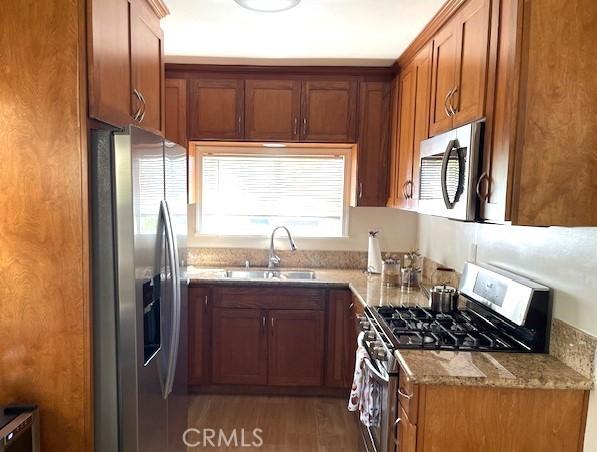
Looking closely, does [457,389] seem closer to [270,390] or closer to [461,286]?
[461,286]

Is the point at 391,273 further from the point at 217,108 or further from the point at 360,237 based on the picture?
the point at 217,108

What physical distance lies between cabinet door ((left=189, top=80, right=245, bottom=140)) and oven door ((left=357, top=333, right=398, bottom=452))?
1941mm

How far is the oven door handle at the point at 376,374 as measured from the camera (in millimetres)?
1896

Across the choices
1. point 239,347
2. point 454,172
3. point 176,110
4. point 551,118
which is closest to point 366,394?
point 454,172

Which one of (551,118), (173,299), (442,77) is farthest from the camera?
(442,77)

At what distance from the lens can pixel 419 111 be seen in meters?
2.71

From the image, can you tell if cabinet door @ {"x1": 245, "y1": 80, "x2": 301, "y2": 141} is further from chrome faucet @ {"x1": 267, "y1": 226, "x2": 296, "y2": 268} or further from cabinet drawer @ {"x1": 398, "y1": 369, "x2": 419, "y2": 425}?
cabinet drawer @ {"x1": 398, "y1": 369, "x2": 419, "y2": 425}

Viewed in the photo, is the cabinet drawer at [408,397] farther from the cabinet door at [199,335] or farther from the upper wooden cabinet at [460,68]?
the cabinet door at [199,335]

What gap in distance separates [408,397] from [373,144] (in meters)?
2.15

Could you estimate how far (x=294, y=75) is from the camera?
11.0ft

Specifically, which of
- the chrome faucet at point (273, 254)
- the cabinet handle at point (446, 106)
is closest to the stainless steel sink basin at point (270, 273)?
the chrome faucet at point (273, 254)

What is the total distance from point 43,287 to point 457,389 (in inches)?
58.1

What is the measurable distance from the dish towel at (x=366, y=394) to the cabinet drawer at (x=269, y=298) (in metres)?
0.92

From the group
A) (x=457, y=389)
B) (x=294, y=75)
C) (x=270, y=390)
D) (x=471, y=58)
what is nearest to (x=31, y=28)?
(x=471, y=58)
